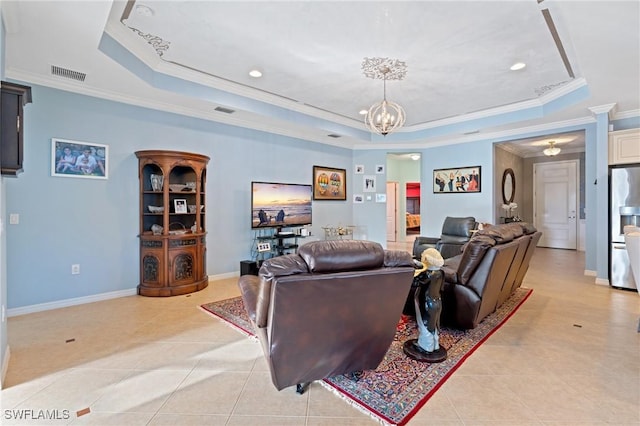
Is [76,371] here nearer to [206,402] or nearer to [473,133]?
[206,402]

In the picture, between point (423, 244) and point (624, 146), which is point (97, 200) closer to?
point (423, 244)

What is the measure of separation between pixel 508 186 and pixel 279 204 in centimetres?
578

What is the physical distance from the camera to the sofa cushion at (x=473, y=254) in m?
2.62

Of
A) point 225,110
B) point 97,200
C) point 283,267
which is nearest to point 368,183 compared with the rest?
point 225,110

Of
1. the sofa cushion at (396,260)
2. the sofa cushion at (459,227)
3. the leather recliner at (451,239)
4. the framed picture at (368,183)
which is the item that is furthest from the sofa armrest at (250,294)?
the framed picture at (368,183)

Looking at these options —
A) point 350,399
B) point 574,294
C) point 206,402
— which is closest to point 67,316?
point 206,402

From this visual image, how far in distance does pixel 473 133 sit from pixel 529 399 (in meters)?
5.27

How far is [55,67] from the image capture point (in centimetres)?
313

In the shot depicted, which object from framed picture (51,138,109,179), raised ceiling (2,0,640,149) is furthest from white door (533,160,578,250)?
framed picture (51,138,109,179)

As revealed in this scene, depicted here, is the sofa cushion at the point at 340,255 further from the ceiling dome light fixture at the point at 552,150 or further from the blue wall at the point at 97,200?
the ceiling dome light fixture at the point at 552,150

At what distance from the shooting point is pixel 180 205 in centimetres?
432

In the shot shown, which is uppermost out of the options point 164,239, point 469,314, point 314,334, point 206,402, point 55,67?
point 55,67

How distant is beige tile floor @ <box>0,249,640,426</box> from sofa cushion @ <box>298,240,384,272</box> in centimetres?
86

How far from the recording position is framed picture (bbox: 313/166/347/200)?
21.6 ft
